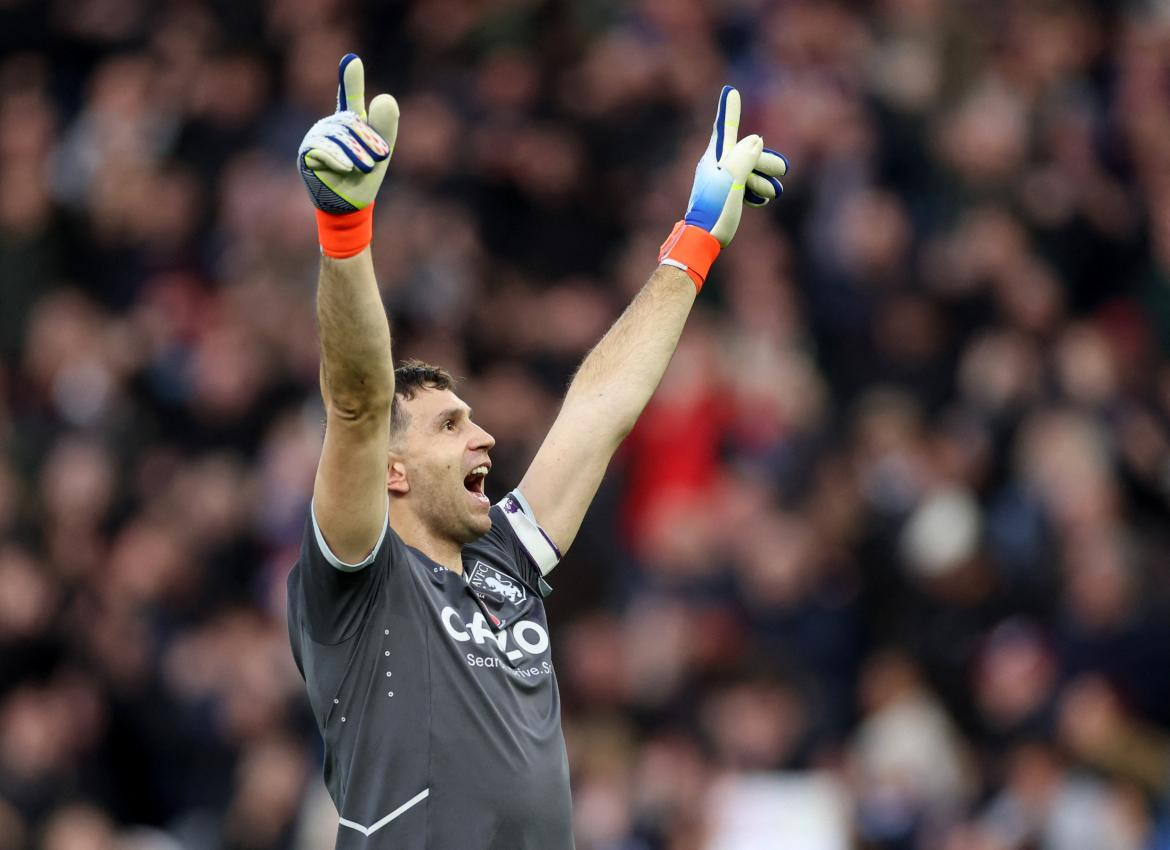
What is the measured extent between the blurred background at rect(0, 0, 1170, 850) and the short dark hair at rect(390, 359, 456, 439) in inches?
156

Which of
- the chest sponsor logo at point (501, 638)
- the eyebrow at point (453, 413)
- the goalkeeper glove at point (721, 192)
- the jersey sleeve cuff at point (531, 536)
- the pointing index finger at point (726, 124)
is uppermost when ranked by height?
the pointing index finger at point (726, 124)

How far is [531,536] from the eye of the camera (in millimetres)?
5262

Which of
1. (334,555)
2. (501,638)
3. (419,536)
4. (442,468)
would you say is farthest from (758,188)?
(334,555)

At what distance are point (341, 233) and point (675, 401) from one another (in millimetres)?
6099

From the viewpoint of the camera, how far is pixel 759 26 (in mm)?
11945

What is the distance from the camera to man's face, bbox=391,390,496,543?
4.96 metres

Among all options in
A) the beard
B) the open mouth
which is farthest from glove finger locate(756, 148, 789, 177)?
the beard

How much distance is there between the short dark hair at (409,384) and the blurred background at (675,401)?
397 cm

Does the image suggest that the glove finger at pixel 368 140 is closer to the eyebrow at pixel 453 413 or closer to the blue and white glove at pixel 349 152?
the blue and white glove at pixel 349 152

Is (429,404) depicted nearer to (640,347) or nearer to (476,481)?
(476,481)

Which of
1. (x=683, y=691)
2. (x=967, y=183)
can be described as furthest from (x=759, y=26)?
(x=683, y=691)

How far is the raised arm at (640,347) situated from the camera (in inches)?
210

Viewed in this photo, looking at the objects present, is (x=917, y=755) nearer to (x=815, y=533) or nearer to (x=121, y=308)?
(x=815, y=533)

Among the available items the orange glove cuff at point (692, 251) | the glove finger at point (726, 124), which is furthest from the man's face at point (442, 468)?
the glove finger at point (726, 124)
